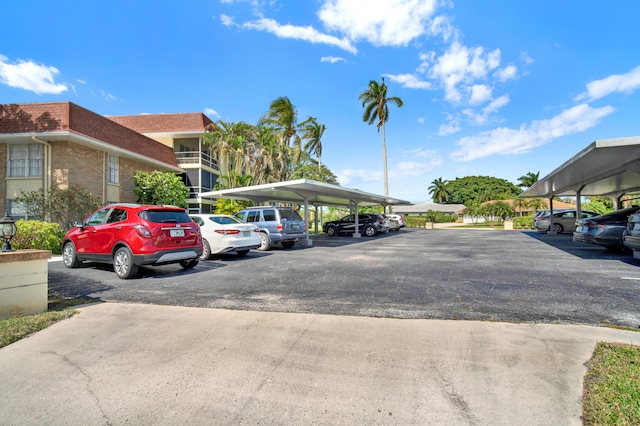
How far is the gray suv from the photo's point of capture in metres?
13.1

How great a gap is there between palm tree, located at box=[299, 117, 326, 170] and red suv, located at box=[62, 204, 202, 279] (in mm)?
26478

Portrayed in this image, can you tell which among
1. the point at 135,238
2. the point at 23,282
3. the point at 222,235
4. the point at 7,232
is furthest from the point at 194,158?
the point at 23,282

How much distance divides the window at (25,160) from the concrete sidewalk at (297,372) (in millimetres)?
15112

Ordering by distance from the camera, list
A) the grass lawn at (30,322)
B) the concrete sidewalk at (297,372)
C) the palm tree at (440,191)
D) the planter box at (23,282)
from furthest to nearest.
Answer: the palm tree at (440,191) → the planter box at (23,282) → the grass lawn at (30,322) → the concrete sidewalk at (297,372)

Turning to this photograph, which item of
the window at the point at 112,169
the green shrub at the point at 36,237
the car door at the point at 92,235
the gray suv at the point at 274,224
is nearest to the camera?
the car door at the point at 92,235

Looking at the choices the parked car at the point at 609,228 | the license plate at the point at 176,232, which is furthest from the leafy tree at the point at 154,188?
the parked car at the point at 609,228

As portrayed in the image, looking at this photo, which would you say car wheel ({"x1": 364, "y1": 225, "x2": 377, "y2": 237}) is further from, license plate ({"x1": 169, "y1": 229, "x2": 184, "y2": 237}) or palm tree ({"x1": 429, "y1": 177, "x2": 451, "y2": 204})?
palm tree ({"x1": 429, "y1": 177, "x2": 451, "y2": 204})

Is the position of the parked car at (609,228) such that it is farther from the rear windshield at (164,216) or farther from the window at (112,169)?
the window at (112,169)

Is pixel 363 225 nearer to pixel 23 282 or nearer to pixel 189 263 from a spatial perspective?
pixel 189 263

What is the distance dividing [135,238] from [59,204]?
32.8 ft

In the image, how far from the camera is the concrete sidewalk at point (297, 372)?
8.04 ft

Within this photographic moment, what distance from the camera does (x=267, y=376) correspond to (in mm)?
2971

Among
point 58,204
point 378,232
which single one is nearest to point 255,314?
point 58,204

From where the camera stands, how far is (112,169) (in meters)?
18.0
